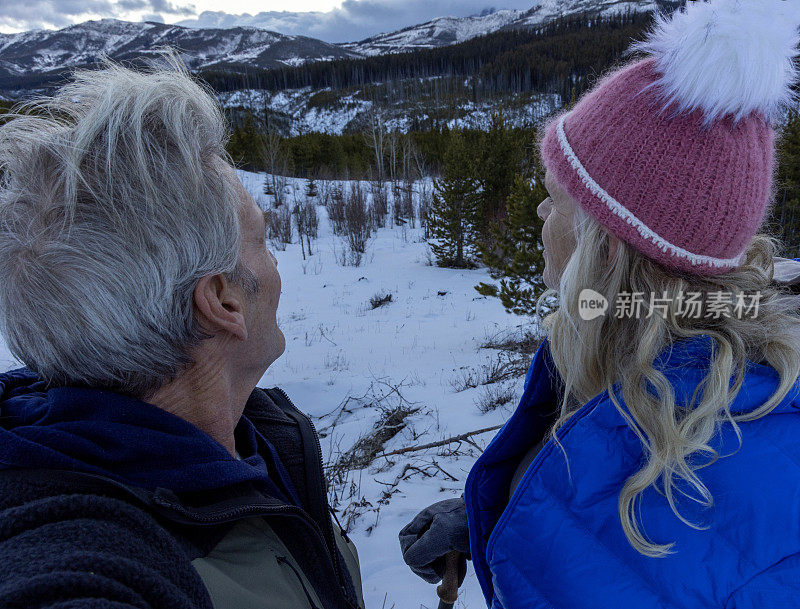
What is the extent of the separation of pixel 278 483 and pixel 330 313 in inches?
293

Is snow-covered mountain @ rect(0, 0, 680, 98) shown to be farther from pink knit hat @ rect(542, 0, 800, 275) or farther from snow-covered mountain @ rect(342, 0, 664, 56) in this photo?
pink knit hat @ rect(542, 0, 800, 275)

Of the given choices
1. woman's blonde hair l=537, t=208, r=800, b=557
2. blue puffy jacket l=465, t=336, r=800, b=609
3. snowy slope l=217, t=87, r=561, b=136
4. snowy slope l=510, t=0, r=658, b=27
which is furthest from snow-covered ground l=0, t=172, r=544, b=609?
snowy slope l=510, t=0, r=658, b=27

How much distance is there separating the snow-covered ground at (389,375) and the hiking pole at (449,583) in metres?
0.50

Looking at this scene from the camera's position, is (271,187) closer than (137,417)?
No

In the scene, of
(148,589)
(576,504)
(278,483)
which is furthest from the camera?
(278,483)

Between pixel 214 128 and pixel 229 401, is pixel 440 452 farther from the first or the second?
pixel 214 128

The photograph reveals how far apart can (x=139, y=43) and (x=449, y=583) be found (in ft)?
605

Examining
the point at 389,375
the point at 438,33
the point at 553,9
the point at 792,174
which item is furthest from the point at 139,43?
the point at 389,375

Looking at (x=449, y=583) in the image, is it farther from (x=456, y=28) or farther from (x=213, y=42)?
(x=456, y=28)

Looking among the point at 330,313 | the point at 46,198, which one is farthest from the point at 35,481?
the point at 330,313

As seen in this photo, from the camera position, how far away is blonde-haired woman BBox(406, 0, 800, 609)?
2.88ft

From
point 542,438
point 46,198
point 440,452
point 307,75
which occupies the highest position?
point 307,75

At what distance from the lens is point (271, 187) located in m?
20.6

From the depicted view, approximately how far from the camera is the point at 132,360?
0.93 metres
